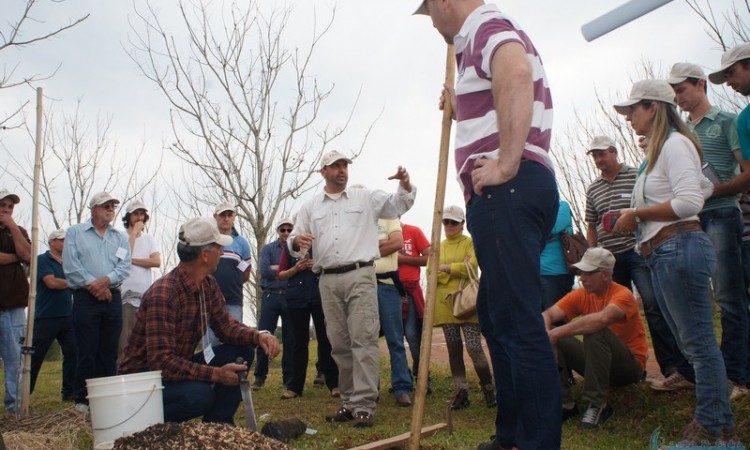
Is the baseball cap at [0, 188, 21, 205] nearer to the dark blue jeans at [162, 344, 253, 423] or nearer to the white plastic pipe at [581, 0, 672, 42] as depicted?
the dark blue jeans at [162, 344, 253, 423]

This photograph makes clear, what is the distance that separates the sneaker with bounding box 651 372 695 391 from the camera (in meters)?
5.65

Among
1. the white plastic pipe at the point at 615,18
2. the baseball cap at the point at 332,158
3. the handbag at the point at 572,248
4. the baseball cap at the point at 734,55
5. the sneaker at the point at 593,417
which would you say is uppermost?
the baseball cap at the point at 332,158

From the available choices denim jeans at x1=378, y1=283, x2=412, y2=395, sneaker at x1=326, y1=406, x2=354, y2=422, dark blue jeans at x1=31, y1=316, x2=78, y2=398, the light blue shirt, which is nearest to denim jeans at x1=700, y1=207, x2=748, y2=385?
sneaker at x1=326, y1=406, x2=354, y2=422

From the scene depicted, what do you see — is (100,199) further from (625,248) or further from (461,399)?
(625,248)

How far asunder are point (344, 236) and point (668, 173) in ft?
9.89

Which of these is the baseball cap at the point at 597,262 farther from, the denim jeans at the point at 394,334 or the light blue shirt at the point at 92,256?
the light blue shirt at the point at 92,256

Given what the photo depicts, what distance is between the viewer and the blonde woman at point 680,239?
3.86 meters

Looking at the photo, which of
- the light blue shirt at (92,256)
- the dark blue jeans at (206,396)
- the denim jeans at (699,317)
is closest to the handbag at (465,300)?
the dark blue jeans at (206,396)

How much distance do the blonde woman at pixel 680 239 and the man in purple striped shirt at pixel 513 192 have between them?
1246 mm

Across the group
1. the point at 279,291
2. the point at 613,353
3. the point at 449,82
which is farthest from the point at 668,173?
the point at 279,291

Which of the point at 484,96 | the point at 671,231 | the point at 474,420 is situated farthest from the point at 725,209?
the point at 474,420

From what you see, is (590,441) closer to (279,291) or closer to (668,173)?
(668,173)

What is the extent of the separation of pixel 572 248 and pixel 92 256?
192 inches

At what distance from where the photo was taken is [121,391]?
4.16 metres
